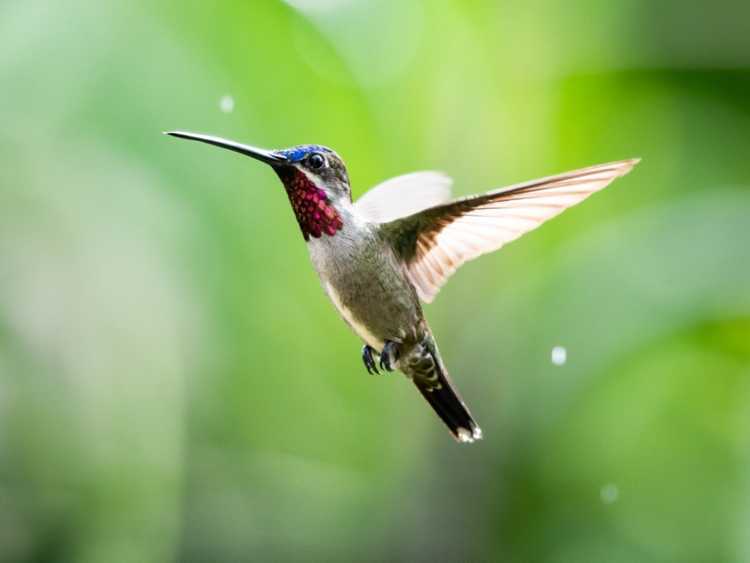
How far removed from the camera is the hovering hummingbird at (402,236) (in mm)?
830

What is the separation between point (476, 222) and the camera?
3.27ft

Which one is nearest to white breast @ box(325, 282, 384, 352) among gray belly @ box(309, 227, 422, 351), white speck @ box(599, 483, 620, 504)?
gray belly @ box(309, 227, 422, 351)

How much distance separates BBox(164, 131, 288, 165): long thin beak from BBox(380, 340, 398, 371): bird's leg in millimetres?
229

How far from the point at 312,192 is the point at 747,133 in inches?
94.1

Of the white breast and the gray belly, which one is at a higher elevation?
the gray belly

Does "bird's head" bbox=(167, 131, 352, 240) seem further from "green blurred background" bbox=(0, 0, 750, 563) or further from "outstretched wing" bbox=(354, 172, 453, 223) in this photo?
"green blurred background" bbox=(0, 0, 750, 563)

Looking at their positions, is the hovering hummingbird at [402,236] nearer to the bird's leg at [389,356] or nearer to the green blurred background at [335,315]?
the bird's leg at [389,356]

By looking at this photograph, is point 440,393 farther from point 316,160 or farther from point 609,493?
point 609,493

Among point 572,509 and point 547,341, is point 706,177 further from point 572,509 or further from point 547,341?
point 572,509

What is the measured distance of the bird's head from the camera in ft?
2.68

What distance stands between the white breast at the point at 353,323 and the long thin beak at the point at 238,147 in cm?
14

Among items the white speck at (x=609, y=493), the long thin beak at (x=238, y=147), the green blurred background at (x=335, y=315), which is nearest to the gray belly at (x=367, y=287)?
the long thin beak at (x=238, y=147)

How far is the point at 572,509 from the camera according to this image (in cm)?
283

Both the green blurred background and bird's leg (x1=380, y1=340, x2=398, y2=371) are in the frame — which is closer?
bird's leg (x1=380, y1=340, x2=398, y2=371)
